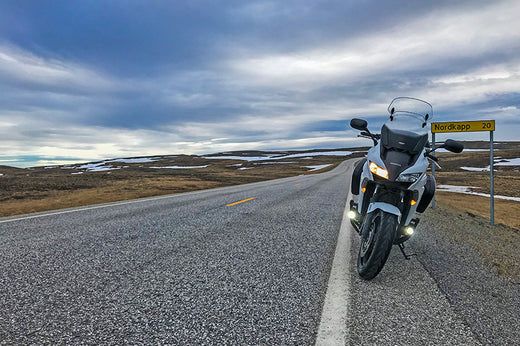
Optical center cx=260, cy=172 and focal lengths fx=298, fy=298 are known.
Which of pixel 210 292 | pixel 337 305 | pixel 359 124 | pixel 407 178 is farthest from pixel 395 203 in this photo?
pixel 210 292

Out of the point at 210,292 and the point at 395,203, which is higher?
the point at 395,203

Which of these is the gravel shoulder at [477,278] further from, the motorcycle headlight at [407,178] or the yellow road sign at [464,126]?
the yellow road sign at [464,126]

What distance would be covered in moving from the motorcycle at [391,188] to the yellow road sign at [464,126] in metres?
5.27

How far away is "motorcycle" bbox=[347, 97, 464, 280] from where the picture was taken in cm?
310

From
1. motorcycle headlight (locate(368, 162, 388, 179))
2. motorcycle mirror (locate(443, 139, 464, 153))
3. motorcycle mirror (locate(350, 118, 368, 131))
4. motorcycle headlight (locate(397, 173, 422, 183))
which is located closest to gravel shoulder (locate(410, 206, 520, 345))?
motorcycle headlight (locate(397, 173, 422, 183))

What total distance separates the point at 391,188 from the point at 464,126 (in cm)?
681

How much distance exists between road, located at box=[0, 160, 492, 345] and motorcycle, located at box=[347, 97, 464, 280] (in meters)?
0.39

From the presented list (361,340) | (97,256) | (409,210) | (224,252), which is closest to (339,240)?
(409,210)

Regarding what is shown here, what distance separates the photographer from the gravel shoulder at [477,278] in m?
2.38

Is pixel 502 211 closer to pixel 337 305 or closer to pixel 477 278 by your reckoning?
pixel 477 278

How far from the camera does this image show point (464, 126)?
27.7 ft

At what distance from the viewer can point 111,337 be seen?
210 cm

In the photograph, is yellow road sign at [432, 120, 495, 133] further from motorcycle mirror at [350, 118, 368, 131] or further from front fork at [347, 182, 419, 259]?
front fork at [347, 182, 419, 259]

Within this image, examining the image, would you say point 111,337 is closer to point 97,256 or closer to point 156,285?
point 156,285
